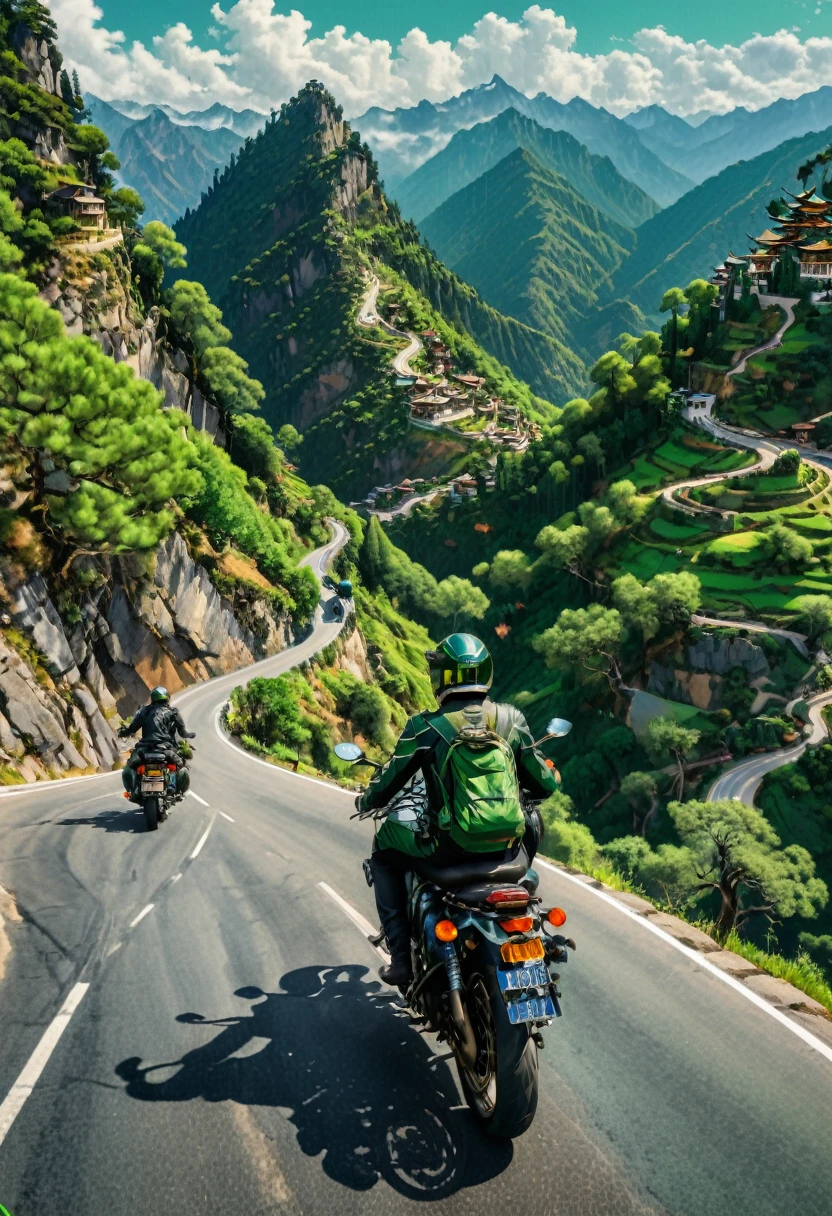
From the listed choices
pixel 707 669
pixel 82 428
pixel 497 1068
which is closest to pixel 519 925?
A: pixel 497 1068

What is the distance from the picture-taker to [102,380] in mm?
28156

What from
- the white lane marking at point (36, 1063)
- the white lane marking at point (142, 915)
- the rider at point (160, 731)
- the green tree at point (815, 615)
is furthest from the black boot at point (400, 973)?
the green tree at point (815, 615)

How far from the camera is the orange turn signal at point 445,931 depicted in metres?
4.94

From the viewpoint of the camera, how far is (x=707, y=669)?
71375 mm


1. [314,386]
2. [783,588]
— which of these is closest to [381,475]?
[314,386]

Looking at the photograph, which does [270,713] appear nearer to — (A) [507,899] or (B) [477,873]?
(B) [477,873]

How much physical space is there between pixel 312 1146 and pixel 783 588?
7525cm

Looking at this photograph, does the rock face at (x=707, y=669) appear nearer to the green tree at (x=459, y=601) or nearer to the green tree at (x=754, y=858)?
the green tree at (x=754, y=858)

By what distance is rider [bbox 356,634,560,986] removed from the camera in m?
5.70

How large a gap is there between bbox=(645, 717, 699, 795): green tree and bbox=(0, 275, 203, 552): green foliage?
4873cm

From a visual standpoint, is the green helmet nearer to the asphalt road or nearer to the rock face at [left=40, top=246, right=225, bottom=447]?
the asphalt road

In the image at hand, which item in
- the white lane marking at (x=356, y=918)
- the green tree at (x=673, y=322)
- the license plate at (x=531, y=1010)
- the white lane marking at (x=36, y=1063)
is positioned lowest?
the white lane marking at (x=356, y=918)

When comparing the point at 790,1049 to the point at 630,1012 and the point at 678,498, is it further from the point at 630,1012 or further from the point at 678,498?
the point at 678,498

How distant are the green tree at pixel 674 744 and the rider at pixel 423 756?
207 ft
